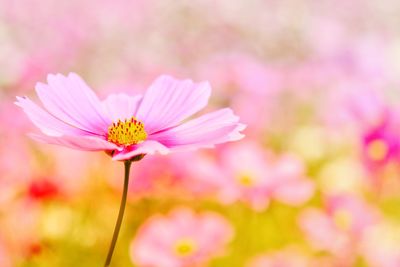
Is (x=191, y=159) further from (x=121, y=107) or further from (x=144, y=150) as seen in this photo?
(x=144, y=150)

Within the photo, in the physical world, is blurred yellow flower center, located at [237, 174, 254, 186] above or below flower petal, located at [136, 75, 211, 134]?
above

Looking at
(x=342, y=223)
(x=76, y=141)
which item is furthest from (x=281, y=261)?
(x=76, y=141)

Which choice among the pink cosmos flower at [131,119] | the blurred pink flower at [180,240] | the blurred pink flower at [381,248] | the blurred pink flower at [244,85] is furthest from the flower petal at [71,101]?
the blurred pink flower at [244,85]

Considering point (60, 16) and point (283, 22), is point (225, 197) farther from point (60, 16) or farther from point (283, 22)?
Answer: point (283, 22)

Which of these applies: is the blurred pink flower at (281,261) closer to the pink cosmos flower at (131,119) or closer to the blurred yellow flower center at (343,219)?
the blurred yellow flower center at (343,219)

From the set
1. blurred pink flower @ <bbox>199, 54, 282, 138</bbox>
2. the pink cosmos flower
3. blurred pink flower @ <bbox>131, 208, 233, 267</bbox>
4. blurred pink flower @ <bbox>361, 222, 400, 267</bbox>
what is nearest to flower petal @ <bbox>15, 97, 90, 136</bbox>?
the pink cosmos flower

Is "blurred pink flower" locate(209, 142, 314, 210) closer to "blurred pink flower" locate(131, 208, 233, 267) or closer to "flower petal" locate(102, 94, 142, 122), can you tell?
"blurred pink flower" locate(131, 208, 233, 267)
